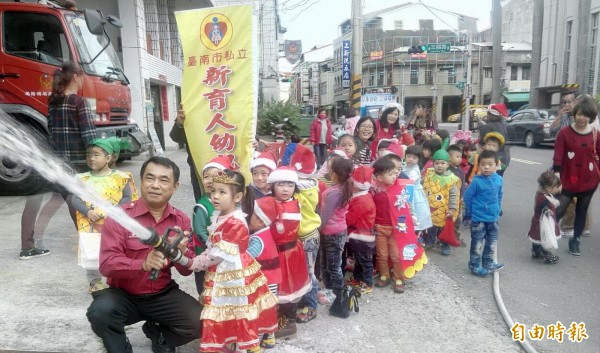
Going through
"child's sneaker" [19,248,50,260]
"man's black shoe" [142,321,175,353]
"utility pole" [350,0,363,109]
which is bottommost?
"man's black shoe" [142,321,175,353]

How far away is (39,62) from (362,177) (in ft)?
16.7

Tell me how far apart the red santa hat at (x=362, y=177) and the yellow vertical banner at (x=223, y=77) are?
957 mm

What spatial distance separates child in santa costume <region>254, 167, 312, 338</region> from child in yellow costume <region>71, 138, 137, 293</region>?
1235 millimetres

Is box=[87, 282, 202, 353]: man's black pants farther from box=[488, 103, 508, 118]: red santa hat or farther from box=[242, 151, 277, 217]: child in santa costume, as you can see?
box=[488, 103, 508, 118]: red santa hat

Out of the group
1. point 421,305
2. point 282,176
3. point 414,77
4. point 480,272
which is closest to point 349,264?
point 421,305

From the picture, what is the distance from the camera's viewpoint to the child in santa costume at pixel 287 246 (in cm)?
310

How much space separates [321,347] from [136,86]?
382 inches

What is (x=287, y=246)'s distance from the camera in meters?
3.19

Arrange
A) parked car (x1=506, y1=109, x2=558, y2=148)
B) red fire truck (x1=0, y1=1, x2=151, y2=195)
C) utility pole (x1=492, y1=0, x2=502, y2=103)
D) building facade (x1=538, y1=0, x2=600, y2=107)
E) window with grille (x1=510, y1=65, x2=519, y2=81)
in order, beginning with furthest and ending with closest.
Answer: window with grille (x1=510, y1=65, x2=519, y2=81), utility pole (x1=492, y1=0, x2=502, y2=103), building facade (x1=538, y1=0, x2=600, y2=107), parked car (x1=506, y1=109, x2=558, y2=148), red fire truck (x1=0, y1=1, x2=151, y2=195)

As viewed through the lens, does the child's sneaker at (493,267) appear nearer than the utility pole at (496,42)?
Yes

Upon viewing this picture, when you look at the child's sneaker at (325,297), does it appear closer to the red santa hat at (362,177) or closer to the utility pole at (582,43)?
the red santa hat at (362,177)

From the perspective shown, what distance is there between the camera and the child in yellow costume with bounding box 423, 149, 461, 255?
491 centimetres

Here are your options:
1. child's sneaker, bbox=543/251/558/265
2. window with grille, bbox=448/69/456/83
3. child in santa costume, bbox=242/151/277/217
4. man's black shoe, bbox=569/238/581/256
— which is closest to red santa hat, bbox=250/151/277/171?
child in santa costume, bbox=242/151/277/217

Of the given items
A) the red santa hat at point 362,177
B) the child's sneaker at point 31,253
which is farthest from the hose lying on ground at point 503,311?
the child's sneaker at point 31,253
